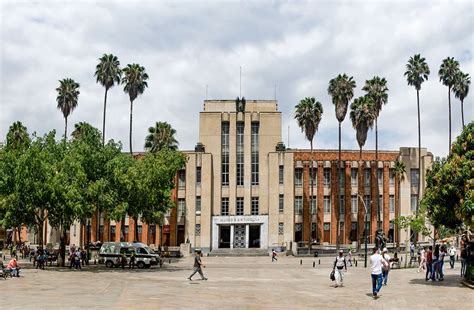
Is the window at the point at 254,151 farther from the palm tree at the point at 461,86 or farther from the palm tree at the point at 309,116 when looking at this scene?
the palm tree at the point at 461,86

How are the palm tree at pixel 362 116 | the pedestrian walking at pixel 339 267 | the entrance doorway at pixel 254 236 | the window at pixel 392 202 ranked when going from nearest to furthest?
1. the pedestrian walking at pixel 339 267
2. the palm tree at pixel 362 116
3. the entrance doorway at pixel 254 236
4. the window at pixel 392 202

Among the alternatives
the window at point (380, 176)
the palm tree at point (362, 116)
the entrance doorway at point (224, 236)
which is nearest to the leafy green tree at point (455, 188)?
the palm tree at point (362, 116)

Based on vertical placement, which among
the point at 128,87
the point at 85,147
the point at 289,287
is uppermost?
the point at 128,87

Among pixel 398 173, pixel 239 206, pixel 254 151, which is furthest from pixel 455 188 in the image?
pixel 398 173

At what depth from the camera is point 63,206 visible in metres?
39.4

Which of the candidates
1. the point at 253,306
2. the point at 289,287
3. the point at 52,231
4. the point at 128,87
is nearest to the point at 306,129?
the point at 128,87

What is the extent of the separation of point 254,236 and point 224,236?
3775mm

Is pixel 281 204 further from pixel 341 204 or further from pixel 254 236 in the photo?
pixel 341 204

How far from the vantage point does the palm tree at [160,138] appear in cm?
7119

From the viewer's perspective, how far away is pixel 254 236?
73.4 metres

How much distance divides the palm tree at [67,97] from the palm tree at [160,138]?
13362 millimetres

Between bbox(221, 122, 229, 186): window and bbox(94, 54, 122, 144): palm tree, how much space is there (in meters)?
15.3

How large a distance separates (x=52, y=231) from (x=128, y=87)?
21961 millimetres

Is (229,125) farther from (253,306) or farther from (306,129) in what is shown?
(253,306)
